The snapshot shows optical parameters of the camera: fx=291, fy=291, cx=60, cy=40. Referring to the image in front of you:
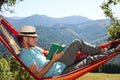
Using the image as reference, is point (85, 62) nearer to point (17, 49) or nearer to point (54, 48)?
point (54, 48)

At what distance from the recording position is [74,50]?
5.61 meters

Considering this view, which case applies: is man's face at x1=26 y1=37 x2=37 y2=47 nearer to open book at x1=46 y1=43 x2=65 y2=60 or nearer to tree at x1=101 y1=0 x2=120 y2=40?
open book at x1=46 y1=43 x2=65 y2=60

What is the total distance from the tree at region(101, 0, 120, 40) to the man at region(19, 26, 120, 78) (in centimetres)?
1697

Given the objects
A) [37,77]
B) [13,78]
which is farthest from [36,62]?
[13,78]

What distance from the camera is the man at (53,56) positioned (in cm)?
517

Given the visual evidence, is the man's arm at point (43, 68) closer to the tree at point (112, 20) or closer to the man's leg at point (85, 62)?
the man's leg at point (85, 62)

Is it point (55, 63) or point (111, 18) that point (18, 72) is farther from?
point (55, 63)

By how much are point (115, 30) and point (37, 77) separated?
1825cm

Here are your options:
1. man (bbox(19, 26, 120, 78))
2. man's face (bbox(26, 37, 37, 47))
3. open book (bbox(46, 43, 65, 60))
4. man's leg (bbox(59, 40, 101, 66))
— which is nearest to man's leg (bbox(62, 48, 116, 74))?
man (bbox(19, 26, 120, 78))

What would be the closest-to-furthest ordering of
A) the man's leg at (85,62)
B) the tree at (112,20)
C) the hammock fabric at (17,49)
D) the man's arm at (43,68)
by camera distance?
the man's arm at (43,68)
the hammock fabric at (17,49)
the man's leg at (85,62)
the tree at (112,20)

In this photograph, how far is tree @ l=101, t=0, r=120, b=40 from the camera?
2266 cm

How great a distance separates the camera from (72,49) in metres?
5.59

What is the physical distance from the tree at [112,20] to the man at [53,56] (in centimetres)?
1697

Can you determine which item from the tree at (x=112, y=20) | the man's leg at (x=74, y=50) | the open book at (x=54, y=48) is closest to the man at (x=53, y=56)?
the man's leg at (x=74, y=50)
